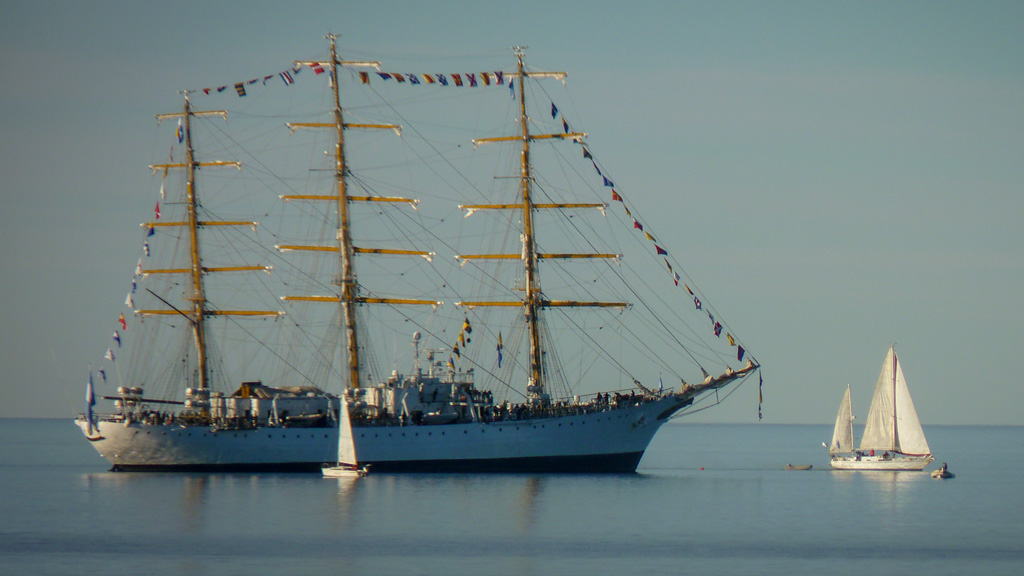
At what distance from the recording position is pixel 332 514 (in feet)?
258

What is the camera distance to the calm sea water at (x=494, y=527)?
207 ft

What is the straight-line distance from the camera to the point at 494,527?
74.2m

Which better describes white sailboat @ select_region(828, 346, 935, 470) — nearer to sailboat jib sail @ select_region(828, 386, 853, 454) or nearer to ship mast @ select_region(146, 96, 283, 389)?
sailboat jib sail @ select_region(828, 386, 853, 454)

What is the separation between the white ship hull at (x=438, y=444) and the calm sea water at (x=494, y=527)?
1.94 m

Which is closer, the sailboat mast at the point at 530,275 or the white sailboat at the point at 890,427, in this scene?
the sailboat mast at the point at 530,275

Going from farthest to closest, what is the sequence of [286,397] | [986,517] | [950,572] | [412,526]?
1. [286,397]
2. [986,517]
3. [412,526]
4. [950,572]

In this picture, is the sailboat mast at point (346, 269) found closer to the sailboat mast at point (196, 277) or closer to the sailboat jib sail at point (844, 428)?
the sailboat mast at point (196, 277)

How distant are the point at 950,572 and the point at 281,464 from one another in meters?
55.7

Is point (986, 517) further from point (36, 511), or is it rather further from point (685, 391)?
point (36, 511)

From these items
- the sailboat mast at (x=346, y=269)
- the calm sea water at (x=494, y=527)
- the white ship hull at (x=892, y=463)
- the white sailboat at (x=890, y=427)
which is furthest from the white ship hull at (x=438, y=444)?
the white ship hull at (x=892, y=463)

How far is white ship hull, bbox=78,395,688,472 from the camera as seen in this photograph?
335ft

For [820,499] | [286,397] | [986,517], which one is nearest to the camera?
[986,517]

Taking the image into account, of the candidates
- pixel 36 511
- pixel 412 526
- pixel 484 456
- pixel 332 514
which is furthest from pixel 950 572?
pixel 36 511

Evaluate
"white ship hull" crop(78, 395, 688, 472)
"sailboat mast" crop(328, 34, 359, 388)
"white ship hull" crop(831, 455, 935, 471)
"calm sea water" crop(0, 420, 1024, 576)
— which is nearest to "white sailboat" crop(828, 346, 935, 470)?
"white ship hull" crop(831, 455, 935, 471)
